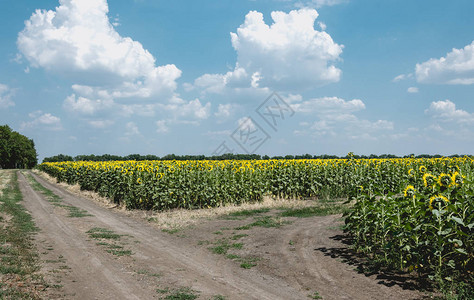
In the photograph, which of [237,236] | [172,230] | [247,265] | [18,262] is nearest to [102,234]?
[172,230]

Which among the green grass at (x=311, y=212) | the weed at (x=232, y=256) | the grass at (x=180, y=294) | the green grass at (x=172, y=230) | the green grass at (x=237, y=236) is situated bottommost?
the green grass at (x=172, y=230)

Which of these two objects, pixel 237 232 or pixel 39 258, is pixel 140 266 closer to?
pixel 39 258

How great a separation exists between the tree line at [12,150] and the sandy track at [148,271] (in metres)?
102

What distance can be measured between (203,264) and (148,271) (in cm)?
134

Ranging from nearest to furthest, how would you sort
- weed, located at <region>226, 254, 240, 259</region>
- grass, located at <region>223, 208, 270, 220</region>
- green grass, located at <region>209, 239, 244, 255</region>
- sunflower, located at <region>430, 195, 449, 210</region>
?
sunflower, located at <region>430, 195, 449, 210</region>
weed, located at <region>226, 254, 240, 259</region>
green grass, located at <region>209, 239, 244, 255</region>
grass, located at <region>223, 208, 270, 220</region>

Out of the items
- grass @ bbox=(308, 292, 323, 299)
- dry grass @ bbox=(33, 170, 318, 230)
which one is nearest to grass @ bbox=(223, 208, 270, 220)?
dry grass @ bbox=(33, 170, 318, 230)

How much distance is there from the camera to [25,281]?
659 cm

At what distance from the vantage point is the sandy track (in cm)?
636

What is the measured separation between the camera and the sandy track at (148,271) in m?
6.36

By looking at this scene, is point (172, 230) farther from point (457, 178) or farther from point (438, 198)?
point (457, 178)

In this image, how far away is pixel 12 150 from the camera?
336ft

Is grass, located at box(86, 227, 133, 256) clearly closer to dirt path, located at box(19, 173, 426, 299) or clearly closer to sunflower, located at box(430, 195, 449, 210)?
dirt path, located at box(19, 173, 426, 299)

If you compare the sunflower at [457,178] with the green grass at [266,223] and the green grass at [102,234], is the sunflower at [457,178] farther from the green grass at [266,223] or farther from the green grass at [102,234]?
the green grass at [102,234]

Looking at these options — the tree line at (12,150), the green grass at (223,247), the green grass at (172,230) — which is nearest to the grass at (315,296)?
the green grass at (223,247)
